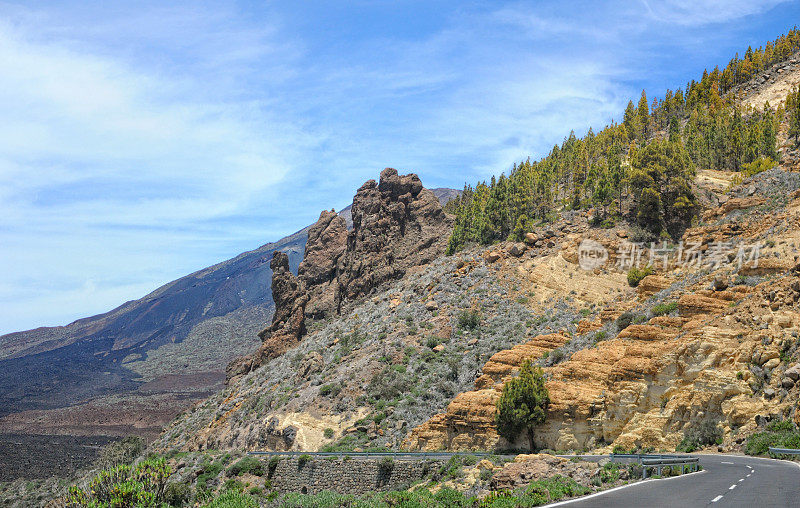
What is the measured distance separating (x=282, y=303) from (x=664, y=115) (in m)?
89.8

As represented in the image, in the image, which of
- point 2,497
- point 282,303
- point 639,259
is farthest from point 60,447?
point 639,259

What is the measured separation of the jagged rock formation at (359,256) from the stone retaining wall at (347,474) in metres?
39.1

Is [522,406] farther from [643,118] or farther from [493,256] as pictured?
[643,118]

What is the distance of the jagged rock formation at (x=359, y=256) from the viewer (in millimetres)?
75750

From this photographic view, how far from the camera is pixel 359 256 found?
8050 cm

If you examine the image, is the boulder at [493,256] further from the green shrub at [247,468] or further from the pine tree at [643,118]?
the pine tree at [643,118]

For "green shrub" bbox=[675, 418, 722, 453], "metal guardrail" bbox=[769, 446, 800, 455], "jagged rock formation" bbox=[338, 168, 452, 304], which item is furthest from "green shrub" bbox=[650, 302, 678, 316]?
"jagged rock formation" bbox=[338, 168, 452, 304]

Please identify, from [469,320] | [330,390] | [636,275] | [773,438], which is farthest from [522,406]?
[636,275]

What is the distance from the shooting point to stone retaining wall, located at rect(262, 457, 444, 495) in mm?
27672

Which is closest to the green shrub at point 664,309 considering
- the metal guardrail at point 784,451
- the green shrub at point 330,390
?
the metal guardrail at point 784,451

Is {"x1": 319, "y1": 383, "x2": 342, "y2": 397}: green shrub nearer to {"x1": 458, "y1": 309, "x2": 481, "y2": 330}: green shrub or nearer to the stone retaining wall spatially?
the stone retaining wall

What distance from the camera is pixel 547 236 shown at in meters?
58.1

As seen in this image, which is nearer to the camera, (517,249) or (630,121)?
(517,249)
